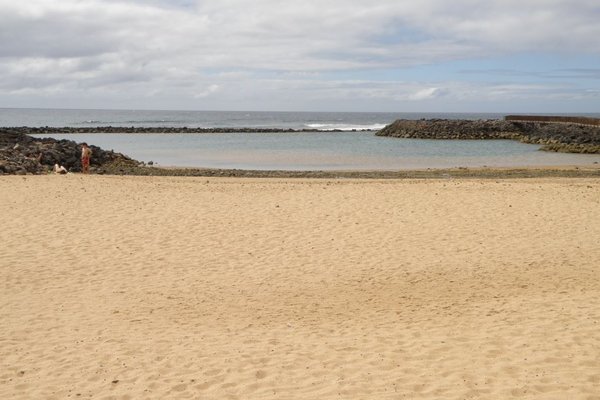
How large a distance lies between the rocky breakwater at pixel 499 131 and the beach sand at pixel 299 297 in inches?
1412

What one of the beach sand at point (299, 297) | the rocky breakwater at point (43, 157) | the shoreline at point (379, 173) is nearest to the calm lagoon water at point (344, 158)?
the shoreline at point (379, 173)

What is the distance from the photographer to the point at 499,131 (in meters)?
60.4

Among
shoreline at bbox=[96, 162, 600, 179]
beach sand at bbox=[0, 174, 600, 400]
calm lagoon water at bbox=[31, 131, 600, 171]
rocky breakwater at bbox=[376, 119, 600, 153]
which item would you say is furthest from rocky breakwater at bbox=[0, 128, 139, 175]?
rocky breakwater at bbox=[376, 119, 600, 153]

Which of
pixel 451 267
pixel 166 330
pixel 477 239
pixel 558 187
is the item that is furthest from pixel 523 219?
pixel 166 330

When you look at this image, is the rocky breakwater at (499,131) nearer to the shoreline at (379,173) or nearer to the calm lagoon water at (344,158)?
the calm lagoon water at (344,158)

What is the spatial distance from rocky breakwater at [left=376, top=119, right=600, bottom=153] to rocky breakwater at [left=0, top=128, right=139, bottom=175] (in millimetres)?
34187

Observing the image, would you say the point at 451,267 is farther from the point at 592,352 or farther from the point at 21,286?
the point at 21,286

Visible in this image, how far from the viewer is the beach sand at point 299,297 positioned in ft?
17.9

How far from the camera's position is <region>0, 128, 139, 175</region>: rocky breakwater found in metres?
21.9

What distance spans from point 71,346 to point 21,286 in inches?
107

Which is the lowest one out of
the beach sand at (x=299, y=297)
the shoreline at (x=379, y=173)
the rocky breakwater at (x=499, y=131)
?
the beach sand at (x=299, y=297)

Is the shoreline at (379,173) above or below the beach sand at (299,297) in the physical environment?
above

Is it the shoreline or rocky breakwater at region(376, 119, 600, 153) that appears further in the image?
rocky breakwater at region(376, 119, 600, 153)

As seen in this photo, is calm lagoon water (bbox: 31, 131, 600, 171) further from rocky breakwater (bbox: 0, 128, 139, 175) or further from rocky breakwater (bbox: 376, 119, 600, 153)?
rocky breakwater (bbox: 376, 119, 600, 153)
